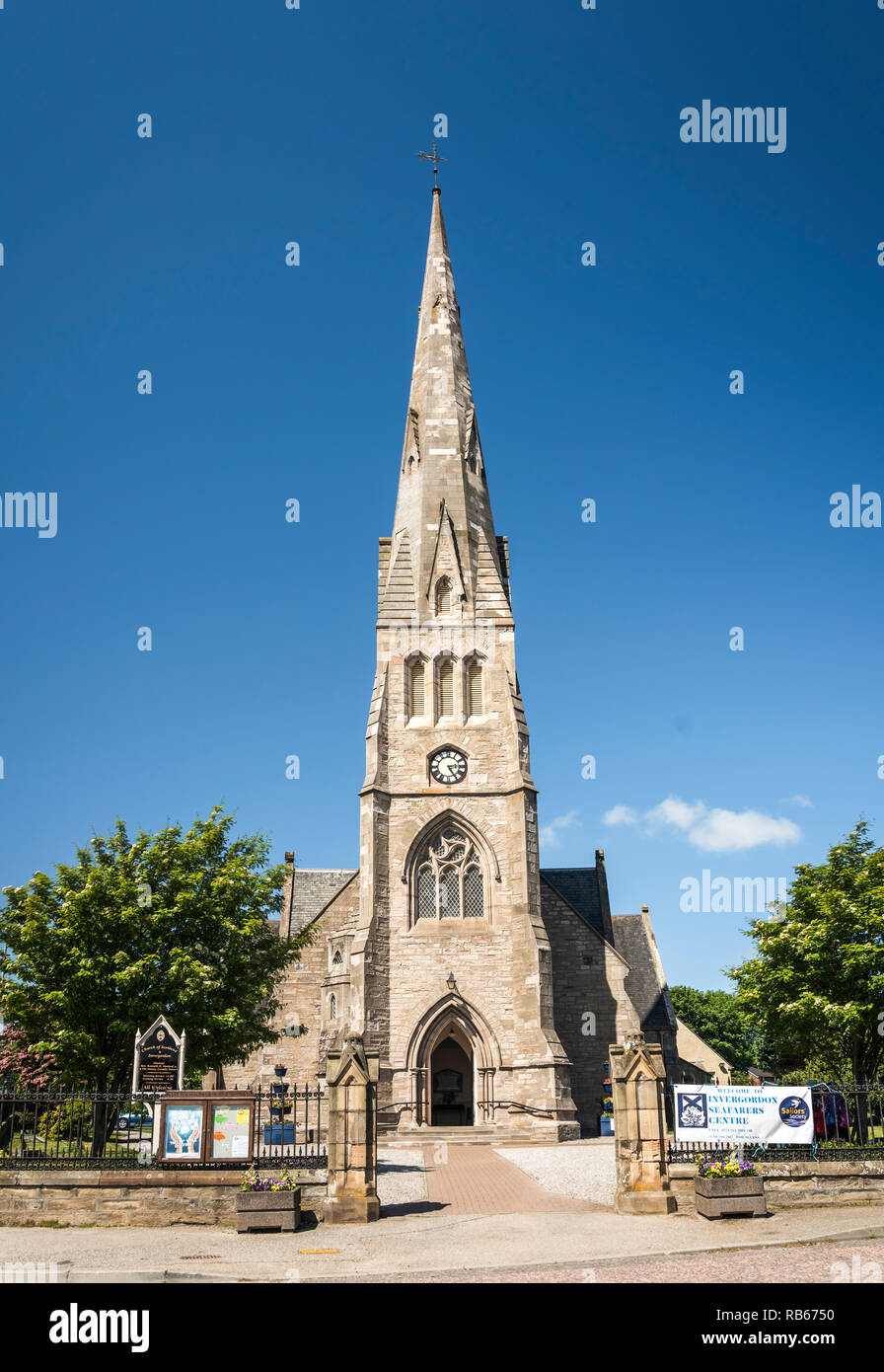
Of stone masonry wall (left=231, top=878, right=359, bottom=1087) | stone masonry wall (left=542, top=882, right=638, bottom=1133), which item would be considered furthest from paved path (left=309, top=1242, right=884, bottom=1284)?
stone masonry wall (left=231, top=878, right=359, bottom=1087)

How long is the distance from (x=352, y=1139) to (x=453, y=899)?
66.2ft

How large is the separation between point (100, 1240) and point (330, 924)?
27.6 m

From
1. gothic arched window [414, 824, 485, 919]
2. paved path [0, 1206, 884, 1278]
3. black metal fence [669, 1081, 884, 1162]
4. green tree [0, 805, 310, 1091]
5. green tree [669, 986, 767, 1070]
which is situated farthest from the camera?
green tree [669, 986, 767, 1070]

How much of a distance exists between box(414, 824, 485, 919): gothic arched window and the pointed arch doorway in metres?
3.97

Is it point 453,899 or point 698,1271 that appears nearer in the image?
point 698,1271

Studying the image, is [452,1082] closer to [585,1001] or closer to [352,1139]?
[585,1001]

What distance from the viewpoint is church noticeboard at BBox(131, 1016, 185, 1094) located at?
17703 millimetres

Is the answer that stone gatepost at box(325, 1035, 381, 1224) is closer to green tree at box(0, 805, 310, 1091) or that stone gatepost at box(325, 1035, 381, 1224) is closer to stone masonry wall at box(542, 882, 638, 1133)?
green tree at box(0, 805, 310, 1091)

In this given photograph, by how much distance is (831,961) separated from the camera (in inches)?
1043

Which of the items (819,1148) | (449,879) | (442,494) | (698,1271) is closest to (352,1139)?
(698,1271)

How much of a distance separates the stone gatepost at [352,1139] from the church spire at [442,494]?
2513cm

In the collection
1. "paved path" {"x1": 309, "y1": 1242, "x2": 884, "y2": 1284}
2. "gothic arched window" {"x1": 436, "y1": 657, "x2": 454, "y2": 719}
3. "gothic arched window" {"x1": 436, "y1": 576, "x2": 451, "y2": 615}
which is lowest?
"paved path" {"x1": 309, "y1": 1242, "x2": 884, "y2": 1284}

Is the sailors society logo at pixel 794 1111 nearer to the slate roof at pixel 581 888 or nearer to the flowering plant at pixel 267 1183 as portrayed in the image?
the flowering plant at pixel 267 1183

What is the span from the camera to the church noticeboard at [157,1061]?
1770 cm
